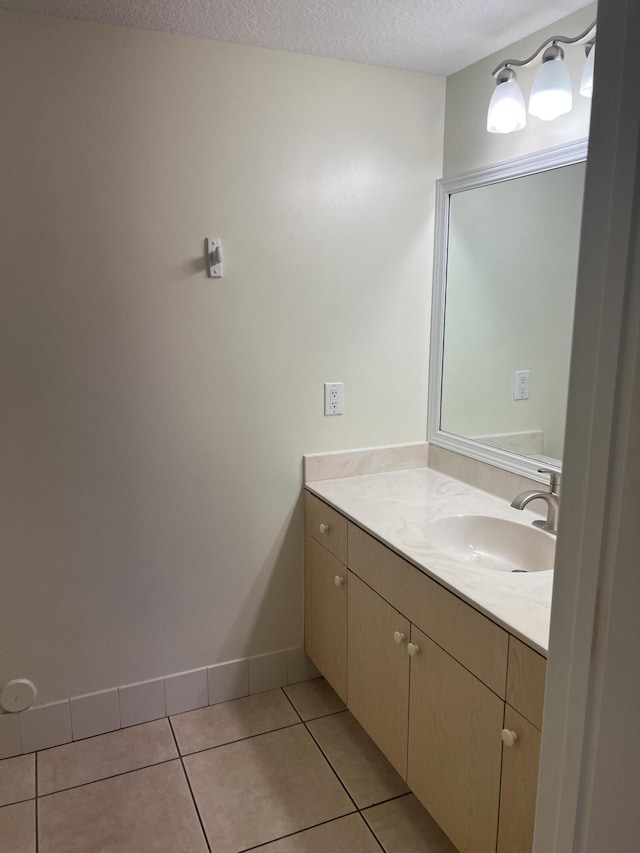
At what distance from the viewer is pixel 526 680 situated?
1.26 meters

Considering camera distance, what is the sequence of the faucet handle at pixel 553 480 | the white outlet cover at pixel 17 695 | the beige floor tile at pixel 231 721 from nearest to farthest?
the faucet handle at pixel 553 480 → the white outlet cover at pixel 17 695 → the beige floor tile at pixel 231 721

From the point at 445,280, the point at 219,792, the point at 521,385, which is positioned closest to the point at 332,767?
the point at 219,792

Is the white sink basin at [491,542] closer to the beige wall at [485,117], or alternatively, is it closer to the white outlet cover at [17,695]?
the beige wall at [485,117]

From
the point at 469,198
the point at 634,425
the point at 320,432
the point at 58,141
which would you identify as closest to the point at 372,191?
the point at 469,198

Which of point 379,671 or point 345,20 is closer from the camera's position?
point 345,20

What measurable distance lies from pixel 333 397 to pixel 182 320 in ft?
1.98

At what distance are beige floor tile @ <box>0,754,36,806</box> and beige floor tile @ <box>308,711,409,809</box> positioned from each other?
2.93 feet

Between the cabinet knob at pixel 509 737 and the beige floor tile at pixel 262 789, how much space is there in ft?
2.48

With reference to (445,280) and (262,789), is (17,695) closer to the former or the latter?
(262,789)

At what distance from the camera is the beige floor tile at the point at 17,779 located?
1880 millimetres

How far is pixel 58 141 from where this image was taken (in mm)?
1814

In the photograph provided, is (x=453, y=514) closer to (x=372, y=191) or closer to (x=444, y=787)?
(x=444, y=787)

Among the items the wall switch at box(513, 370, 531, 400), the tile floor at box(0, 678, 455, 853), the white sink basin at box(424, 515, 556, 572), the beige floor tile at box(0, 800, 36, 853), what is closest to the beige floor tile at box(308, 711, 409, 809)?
the tile floor at box(0, 678, 455, 853)

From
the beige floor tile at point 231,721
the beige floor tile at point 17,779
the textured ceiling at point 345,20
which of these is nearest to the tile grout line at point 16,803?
the beige floor tile at point 17,779
